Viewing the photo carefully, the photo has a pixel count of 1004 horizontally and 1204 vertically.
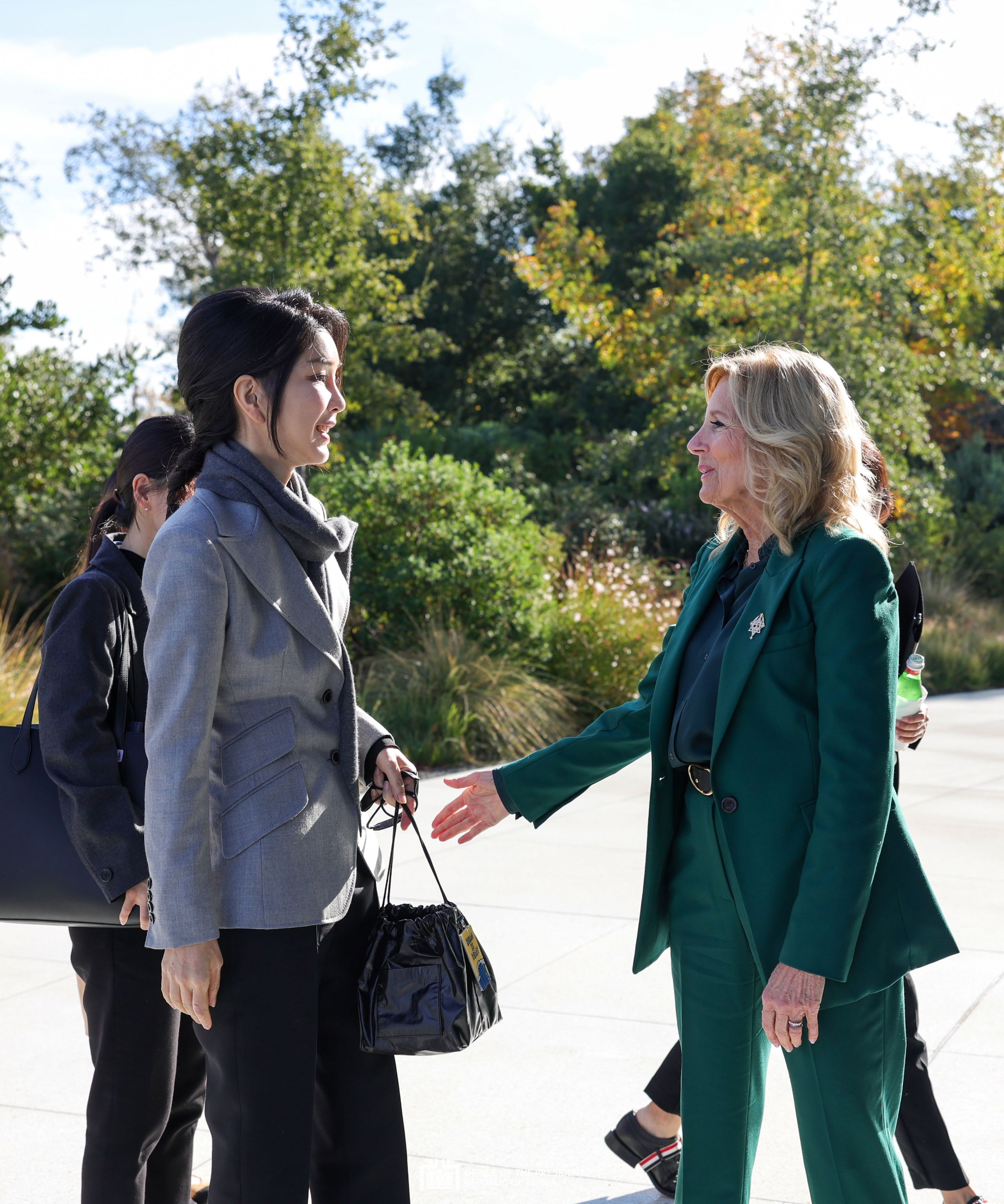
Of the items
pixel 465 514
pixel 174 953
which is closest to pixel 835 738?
pixel 174 953

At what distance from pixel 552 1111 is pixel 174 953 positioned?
1847 millimetres

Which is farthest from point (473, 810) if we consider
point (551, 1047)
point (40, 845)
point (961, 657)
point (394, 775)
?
point (961, 657)

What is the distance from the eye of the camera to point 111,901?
2.29 metres

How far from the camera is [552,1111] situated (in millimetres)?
3465

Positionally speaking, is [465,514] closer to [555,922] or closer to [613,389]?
[555,922]

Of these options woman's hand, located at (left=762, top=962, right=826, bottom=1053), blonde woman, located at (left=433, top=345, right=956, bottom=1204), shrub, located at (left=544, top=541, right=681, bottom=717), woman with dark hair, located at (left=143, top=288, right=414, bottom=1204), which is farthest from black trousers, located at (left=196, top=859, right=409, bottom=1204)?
shrub, located at (left=544, top=541, right=681, bottom=717)

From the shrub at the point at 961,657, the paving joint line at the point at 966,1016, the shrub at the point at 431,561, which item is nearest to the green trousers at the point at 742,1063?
the paving joint line at the point at 966,1016

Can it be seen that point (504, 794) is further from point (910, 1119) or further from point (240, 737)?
point (910, 1119)

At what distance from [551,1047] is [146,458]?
235cm

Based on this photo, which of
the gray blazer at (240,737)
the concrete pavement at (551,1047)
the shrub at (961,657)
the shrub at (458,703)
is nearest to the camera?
the gray blazer at (240,737)

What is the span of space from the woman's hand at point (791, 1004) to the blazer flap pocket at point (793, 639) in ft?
1.81

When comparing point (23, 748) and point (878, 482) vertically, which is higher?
point (878, 482)

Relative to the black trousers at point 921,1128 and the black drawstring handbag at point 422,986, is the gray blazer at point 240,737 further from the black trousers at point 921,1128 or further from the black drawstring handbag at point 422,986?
the black trousers at point 921,1128

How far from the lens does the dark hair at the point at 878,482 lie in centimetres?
271
